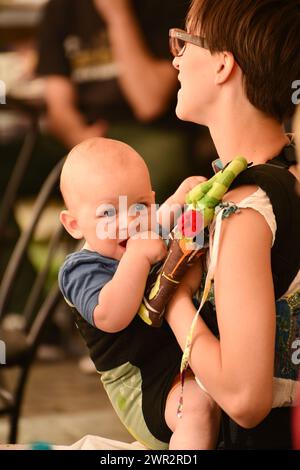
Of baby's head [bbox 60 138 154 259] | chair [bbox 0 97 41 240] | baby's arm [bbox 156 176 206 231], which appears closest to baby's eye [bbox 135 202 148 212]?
baby's head [bbox 60 138 154 259]

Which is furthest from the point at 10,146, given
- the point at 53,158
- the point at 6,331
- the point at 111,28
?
the point at 6,331

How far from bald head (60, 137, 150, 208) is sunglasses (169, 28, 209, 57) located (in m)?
0.15

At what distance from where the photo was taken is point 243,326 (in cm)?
99

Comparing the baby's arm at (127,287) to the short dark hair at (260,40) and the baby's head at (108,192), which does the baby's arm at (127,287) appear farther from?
the short dark hair at (260,40)

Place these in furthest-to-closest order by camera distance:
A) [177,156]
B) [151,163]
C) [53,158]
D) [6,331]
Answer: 1. [53,158]
2. [177,156]
3. [151,163]
4. [6,331]

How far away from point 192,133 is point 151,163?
2.41 ft

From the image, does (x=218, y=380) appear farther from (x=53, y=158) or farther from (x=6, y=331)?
(x=53, y=158)

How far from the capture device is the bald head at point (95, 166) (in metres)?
1.13

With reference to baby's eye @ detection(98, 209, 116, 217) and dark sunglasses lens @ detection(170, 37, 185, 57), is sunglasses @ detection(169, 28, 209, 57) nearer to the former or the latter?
dark sunglasses lens @ detection(170, 37, 185, 57)

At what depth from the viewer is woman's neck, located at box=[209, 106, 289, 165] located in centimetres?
113

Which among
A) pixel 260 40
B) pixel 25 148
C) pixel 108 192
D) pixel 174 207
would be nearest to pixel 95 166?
pixel 108 192

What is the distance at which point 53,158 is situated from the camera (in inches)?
166

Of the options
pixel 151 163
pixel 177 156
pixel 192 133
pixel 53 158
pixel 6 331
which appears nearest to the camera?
pixel 6 331

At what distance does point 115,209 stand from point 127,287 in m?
0.13
